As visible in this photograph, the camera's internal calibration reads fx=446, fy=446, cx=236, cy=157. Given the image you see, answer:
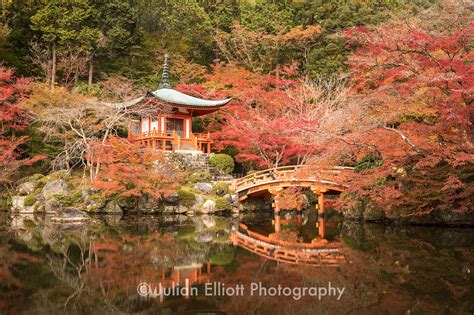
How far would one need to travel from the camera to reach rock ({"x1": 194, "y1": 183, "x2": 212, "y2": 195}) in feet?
62.3

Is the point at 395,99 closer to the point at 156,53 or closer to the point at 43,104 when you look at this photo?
the point at 43,104

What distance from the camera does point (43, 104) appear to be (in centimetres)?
2092

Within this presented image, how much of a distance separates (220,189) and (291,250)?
9369 mm

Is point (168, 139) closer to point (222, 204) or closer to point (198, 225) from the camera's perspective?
point (222, 204)

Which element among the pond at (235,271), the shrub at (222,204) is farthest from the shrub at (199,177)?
the pond at (235,271)

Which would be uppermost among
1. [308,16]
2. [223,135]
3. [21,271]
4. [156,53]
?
[308,16]

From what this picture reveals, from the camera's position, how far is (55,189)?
61.7 ft

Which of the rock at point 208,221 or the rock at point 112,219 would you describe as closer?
the rock at point 208,221

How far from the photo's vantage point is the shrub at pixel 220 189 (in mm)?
18891

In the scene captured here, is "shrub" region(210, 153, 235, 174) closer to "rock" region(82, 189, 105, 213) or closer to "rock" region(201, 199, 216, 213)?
"rock" region(201, 199, 216, 213)

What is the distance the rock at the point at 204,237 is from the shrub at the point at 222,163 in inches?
374

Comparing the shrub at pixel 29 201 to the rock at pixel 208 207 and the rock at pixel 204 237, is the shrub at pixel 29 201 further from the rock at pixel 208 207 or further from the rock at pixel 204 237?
the rock at pixel 204 237

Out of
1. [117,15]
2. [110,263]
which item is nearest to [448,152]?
[110,263]

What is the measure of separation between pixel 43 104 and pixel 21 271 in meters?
15.1
